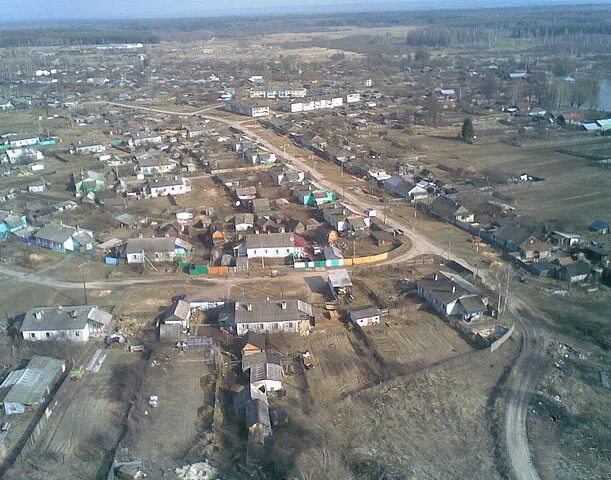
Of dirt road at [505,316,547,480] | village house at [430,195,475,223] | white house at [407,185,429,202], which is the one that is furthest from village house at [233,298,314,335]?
white house at [407,185,429,202]

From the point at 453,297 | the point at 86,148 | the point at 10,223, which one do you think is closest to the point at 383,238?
the point at 453,297

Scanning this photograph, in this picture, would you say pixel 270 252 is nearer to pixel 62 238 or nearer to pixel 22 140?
pixel 62 238

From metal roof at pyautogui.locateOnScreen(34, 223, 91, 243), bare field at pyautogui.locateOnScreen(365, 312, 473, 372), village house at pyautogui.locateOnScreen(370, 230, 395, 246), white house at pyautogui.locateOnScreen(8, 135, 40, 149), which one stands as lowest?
bare field at pyautogui.locateOnScreen(365, 312, 473, 372)

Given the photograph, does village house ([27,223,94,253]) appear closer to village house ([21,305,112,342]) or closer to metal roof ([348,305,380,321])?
village house ([21,305,112,342])

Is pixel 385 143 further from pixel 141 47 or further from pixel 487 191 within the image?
pixel 141 47

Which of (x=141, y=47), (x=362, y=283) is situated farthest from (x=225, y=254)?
(x=141, y=47)

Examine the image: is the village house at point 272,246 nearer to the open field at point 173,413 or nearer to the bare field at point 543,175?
the open field at point 173,413
